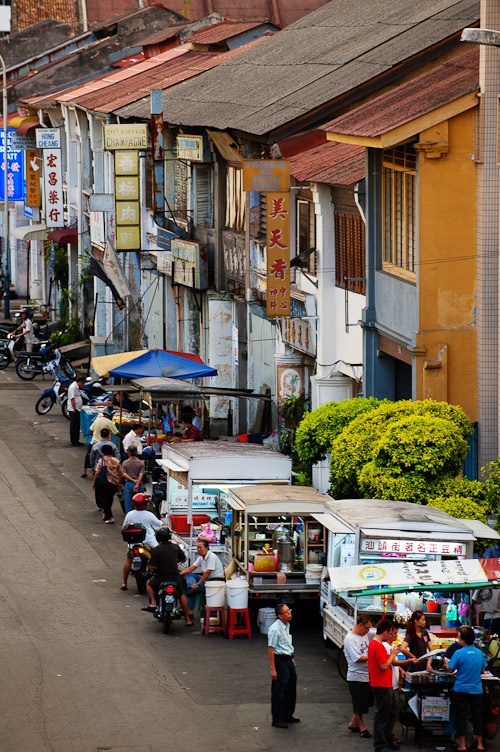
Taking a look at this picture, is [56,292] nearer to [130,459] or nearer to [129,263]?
[129,263]

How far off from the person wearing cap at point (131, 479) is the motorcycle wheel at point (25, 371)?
703 inches

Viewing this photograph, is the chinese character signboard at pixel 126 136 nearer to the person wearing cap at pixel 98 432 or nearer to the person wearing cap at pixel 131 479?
the person wearing cap at pixel 98 432

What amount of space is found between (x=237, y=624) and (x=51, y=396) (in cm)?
1943

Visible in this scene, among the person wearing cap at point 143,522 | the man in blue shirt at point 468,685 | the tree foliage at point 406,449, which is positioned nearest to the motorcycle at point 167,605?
the person wearing cap at point 143,522

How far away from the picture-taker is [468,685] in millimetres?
16375

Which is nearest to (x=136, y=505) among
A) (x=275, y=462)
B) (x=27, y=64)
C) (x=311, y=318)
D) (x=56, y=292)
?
(x=275, y=462)

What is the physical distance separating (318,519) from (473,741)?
462 centimetres

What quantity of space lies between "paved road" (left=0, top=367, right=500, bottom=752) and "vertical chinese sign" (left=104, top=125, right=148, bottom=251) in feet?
40.0

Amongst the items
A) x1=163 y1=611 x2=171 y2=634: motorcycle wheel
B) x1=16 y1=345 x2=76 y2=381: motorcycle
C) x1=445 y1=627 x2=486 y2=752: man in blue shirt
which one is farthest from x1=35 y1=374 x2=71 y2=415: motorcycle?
x1=445 y1=627 x2=486 y2=752: man in blue shirt

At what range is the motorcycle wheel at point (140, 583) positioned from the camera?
22.8 m

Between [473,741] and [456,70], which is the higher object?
[456,70]

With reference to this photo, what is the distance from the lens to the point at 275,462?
23.6m

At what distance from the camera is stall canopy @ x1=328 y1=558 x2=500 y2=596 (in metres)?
17.4

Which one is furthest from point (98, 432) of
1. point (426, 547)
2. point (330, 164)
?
point (426, 547)
